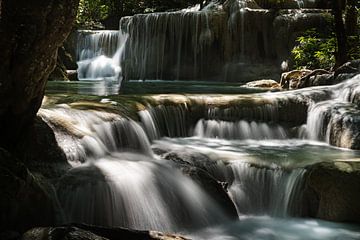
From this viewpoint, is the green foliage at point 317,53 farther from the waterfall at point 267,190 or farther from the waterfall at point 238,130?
the waterfall at point 267,190

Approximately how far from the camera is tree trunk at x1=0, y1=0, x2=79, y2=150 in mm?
4609

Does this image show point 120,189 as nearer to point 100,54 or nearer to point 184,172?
point 184,172

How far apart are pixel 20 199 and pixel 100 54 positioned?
20651 millimetres

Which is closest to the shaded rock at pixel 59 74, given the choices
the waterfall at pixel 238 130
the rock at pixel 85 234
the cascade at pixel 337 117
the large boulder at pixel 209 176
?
the waterfall at pixel 238 130

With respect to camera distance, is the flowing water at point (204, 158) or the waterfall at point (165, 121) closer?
the flowing water at point (204, 158)

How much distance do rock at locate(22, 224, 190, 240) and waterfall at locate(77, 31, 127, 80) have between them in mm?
19372

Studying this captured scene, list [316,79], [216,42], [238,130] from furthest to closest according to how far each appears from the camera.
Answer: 1. [216,42]
2. [316,79]
3. [238,130]

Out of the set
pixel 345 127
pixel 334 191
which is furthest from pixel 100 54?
pixel 334 191

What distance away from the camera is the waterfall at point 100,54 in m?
23.3

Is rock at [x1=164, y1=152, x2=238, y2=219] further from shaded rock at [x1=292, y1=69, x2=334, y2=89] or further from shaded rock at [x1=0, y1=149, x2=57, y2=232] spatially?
shaded rock at [x1=292, y1=69, x2=334, y2=89]

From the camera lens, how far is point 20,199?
428 centimetres

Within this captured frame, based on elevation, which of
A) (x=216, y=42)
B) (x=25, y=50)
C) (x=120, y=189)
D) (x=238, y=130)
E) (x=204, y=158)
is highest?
(x=216, y=42)

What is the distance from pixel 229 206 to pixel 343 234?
147 centimetres

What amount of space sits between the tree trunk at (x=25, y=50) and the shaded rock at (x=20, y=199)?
0.74m
